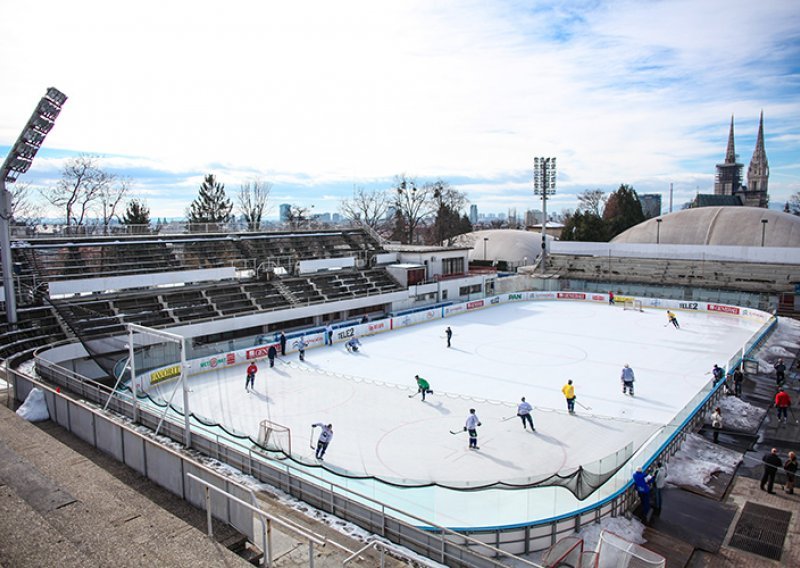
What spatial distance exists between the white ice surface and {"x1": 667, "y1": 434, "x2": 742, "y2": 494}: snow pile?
1113 mm

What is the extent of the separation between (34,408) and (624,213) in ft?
252

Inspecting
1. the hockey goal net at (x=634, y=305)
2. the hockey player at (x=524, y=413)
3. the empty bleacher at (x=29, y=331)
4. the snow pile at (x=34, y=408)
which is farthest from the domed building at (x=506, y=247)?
the snow pile at (x=34, y=408)

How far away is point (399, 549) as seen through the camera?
8852 millimetres

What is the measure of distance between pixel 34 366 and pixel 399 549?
1346cm

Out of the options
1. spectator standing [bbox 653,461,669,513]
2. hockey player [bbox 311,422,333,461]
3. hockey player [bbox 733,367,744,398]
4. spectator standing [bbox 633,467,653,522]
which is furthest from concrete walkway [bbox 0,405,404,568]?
hockey player [bbox 733,367,744,398]

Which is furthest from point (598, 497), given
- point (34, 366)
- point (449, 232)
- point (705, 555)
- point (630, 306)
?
point (449, 232)

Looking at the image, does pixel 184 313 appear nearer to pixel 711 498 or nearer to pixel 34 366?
pixel 34 366

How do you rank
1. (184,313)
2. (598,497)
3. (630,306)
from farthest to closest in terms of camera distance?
(630,306) → (184,313) → (598,497)

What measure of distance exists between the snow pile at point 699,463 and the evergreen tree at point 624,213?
2525 inches

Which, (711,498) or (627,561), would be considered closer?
(627,561)

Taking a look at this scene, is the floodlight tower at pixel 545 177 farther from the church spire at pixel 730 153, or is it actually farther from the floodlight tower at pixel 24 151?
the church spire at pixel 730 153

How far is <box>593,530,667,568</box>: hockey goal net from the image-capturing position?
8.23 metres

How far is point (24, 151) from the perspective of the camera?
68.0 feet

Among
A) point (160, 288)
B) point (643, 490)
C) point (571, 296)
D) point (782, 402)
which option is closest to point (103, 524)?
point (643, 490)
